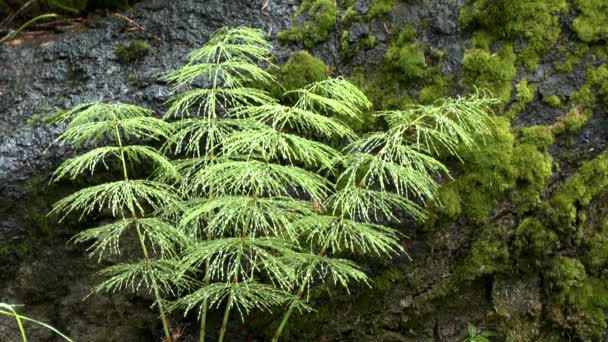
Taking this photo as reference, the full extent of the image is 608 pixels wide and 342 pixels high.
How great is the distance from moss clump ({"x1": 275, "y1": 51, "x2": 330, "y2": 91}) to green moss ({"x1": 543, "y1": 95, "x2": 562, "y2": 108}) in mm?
1171

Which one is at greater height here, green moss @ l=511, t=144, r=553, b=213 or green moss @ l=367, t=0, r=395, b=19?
green moss @ l=367, t=0, r=395, b=19

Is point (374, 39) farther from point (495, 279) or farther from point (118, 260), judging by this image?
point (118, 260)

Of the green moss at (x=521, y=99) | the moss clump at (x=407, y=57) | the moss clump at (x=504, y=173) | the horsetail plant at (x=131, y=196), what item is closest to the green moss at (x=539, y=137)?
the moss clump at (x=504, y=173)

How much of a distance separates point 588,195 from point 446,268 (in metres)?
0.77

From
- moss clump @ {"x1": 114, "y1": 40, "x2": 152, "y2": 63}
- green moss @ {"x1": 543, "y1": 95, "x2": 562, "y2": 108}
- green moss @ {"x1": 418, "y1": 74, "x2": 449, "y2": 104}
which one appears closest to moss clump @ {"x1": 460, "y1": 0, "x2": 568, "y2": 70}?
green moss @ {"x1": 543, "y1": 95, "x2": 562, "y2": 108}

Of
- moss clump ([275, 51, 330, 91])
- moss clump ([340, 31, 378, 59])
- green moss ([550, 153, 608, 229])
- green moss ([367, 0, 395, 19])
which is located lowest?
green moss ([550, 153, 608, 229])

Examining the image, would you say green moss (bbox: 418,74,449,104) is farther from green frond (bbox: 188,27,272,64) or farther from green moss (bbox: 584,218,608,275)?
green moss (bbox: 584,218,608,275)

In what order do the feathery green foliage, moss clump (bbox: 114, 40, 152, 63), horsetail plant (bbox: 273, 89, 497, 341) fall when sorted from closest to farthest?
the feathery green foliage < horsetail plant (bbox: 273, 89, 497, 341) < moss clump (bbox: 114, 40, 152, 63)

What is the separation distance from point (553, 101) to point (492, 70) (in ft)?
1.13

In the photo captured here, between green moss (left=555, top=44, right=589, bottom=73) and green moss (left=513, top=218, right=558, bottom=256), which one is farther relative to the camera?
green moss (left=555, top=44, right=589, bottom=73)

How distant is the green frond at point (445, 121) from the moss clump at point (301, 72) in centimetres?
46

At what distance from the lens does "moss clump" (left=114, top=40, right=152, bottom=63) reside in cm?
334

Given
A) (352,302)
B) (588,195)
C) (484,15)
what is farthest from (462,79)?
(352,302)

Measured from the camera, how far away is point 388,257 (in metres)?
2.76
